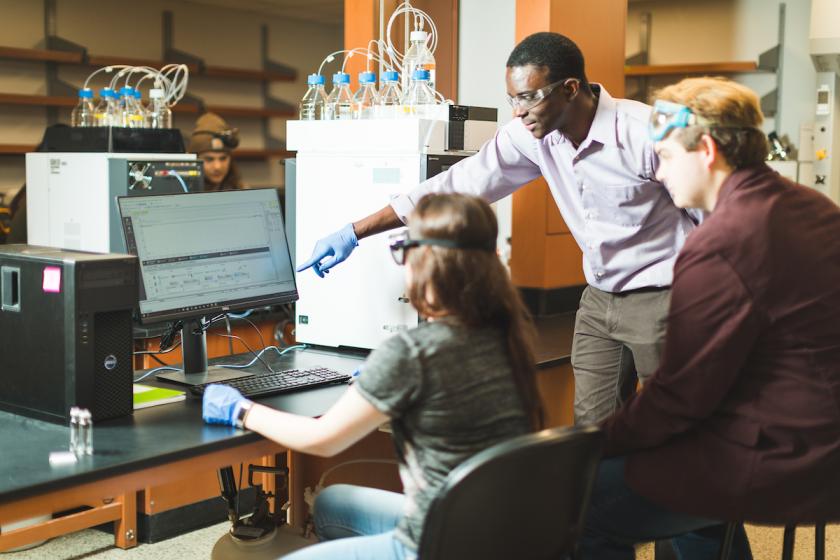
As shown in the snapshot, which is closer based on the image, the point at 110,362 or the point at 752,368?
the point at 752,368

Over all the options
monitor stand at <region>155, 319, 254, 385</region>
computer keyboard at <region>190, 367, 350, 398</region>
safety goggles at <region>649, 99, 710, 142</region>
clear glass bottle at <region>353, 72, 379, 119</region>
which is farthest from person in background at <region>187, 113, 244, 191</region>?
safety goggles at <region>649, 99, 710, 142</region>

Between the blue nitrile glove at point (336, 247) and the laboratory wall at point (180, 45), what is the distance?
390cm

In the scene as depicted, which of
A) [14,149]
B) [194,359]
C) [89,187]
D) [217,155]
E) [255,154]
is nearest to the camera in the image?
[194,359]

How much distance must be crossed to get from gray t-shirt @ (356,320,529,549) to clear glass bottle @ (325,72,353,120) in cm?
119

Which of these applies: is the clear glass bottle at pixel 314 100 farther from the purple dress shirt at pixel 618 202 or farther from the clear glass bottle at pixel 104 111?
the clear glass bottle at pixel 104 111

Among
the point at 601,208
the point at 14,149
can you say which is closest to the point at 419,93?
the point at 601,208

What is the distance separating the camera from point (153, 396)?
1958 millimetres

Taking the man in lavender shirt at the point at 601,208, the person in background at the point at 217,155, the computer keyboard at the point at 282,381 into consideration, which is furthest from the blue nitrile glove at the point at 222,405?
the person in background at the point at 217,155

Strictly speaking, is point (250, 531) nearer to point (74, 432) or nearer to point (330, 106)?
point (74, 432)

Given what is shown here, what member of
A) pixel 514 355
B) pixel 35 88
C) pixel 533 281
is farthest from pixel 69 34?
pixel 514 355

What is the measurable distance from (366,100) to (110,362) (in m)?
1.12

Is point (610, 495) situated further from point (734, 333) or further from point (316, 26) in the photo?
point (316, 26)

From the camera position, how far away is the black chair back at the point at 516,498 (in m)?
1.32

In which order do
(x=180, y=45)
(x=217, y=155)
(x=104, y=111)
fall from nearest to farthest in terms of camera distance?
(x=104, y=111)
(x=217, y=155)
(x=180, y=45)
